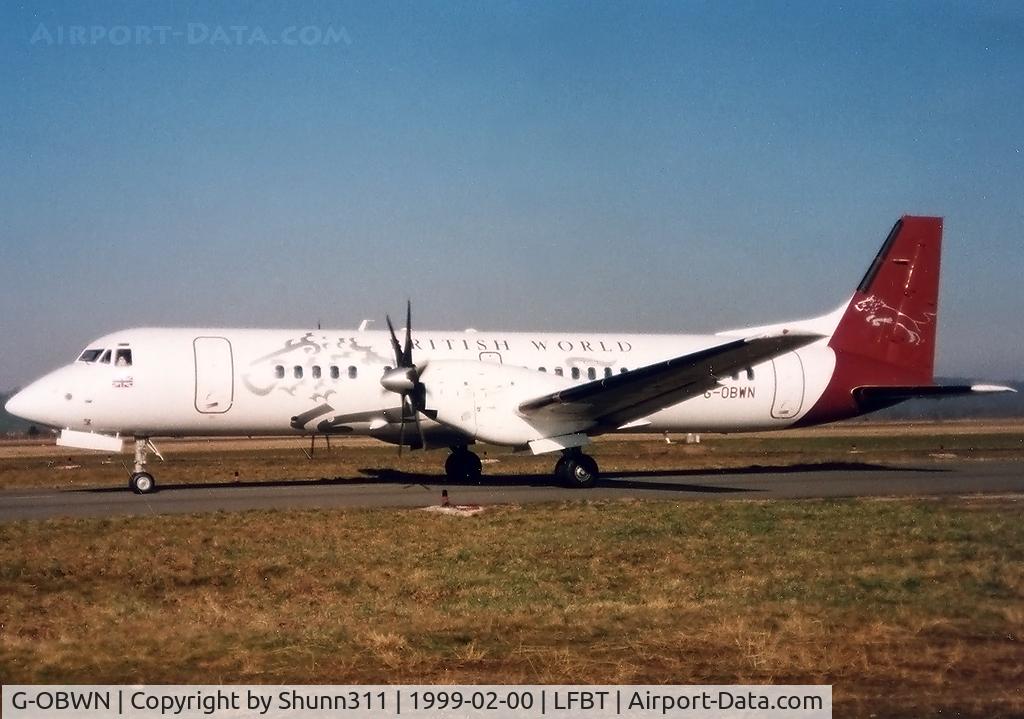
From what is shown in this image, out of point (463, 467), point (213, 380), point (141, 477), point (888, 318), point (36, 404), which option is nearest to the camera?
point (36, 404)

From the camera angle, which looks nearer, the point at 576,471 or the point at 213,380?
the point at 213,380

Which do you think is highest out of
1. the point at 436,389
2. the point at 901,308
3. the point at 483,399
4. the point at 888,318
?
the point at 901,308

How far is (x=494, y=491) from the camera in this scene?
2138 centimetres

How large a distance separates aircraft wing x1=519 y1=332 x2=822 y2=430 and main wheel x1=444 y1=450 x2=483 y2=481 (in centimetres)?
339

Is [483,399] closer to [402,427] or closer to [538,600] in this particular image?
[402,427]

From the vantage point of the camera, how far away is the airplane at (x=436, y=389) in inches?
824

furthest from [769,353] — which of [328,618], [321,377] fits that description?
[328,618]

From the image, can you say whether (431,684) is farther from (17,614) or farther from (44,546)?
(44,546)

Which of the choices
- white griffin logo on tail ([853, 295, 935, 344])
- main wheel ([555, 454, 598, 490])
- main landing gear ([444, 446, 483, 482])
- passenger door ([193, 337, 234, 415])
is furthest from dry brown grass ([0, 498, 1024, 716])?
white griffin logo on tail ([853, 295, 935, 344])

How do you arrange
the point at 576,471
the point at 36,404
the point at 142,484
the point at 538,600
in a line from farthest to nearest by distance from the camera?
the point at 576,471, the point at 142,484, the point at 36,404, the point at 538,600

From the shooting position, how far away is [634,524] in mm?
15742

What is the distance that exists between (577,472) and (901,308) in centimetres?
1062

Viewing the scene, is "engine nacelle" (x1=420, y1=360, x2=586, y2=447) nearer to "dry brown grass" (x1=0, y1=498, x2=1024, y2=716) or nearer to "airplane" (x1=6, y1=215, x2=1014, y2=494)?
"airplane" (x1=6, y1=215, x2=1014, y2=494)

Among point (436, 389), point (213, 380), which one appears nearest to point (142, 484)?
point (213, 380)
